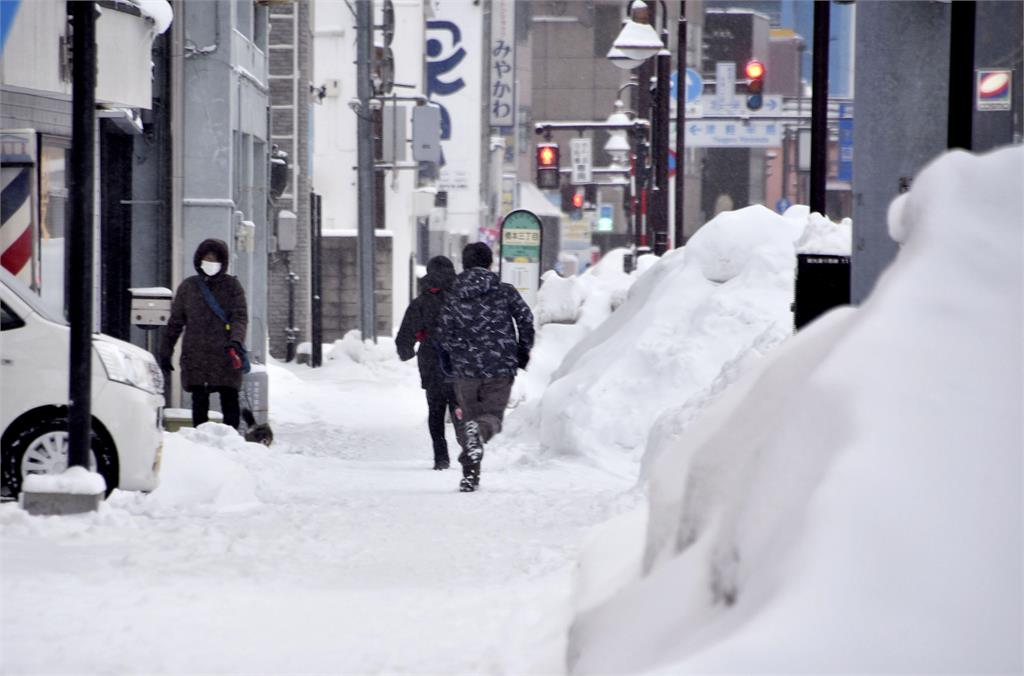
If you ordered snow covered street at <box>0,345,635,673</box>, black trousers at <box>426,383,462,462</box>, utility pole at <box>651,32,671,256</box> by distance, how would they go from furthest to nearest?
1. utility pole at <box>651,32,671,256</box>
2. black trousers at <box>426,383,462,462</box>
3. snow covered street at <box>0,345,635,673</box>

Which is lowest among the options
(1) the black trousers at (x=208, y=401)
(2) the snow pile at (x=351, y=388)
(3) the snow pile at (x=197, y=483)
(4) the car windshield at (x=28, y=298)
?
(2) the snow pile at (x=351, y=388)

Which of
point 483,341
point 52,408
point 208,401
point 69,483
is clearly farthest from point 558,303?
point 69,483

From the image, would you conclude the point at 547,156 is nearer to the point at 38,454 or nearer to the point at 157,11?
the point at 157,11

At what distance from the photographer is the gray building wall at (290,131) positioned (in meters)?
32.5

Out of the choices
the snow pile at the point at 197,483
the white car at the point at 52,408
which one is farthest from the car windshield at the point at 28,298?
the snow pile at the point at 197,483

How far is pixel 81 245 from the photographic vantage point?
810cm

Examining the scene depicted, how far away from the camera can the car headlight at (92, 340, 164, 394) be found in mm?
9281

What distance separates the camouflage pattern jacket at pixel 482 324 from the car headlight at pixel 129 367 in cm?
237

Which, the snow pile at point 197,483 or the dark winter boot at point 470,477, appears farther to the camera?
the dark winter boot at point 470,477

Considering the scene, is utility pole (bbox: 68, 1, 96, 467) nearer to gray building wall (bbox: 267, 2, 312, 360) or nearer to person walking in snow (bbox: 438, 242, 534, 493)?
person walking in snow (bbox: 438, 242, 534, 493)

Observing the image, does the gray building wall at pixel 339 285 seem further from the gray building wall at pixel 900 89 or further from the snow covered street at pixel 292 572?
the gray building wall at pixel 900 89

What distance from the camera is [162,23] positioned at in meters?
15.0

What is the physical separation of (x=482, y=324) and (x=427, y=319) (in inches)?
65.5

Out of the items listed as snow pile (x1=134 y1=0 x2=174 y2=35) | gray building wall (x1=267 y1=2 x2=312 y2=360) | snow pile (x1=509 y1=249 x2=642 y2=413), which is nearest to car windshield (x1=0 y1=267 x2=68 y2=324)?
snow pile (x1=134 y1=0 x2=174 y2=35)
